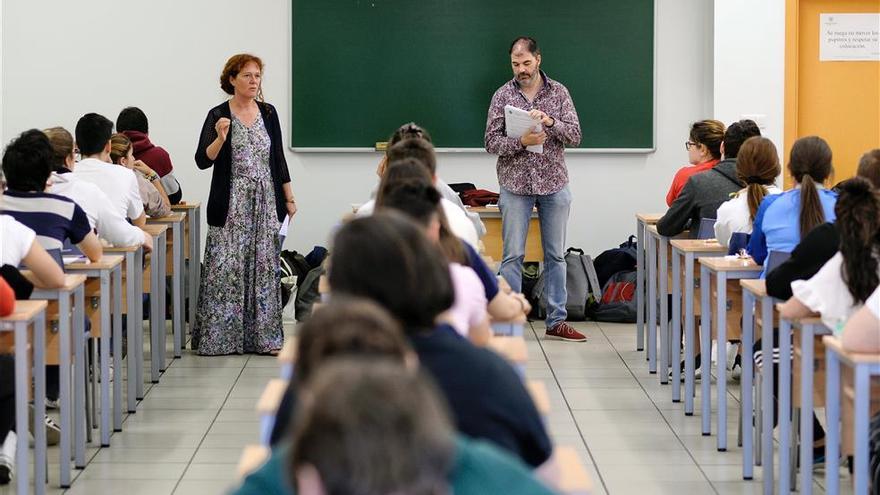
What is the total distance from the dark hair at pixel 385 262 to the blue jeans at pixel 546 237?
5789 mm

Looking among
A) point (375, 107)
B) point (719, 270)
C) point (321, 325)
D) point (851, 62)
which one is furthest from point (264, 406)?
point (851, 62)

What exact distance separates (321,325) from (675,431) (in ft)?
14.2

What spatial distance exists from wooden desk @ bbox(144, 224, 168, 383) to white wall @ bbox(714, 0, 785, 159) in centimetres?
395

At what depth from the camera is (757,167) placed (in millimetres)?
5641

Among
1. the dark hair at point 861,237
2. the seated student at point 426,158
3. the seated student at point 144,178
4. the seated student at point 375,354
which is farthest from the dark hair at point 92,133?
the seated student at point 375,354

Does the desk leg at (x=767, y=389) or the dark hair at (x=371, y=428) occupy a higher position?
the dark hair at (x=371, y=428)

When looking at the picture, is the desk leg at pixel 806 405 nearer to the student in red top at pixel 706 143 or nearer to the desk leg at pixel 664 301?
the desk leg at pixel 664 301

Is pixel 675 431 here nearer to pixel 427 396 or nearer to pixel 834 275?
pixel 834 275

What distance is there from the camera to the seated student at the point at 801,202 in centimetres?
484

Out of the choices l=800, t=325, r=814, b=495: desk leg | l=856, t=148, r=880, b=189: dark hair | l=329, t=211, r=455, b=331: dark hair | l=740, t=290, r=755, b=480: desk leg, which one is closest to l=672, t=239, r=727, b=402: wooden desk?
l=740, t=290, r=755, b=480: desk leg

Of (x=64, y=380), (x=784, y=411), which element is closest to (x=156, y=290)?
(x=64, y=380)

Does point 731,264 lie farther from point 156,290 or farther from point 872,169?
point 156,290

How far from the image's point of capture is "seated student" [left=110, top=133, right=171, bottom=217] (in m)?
7.02

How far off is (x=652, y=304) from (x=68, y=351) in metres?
3.36
